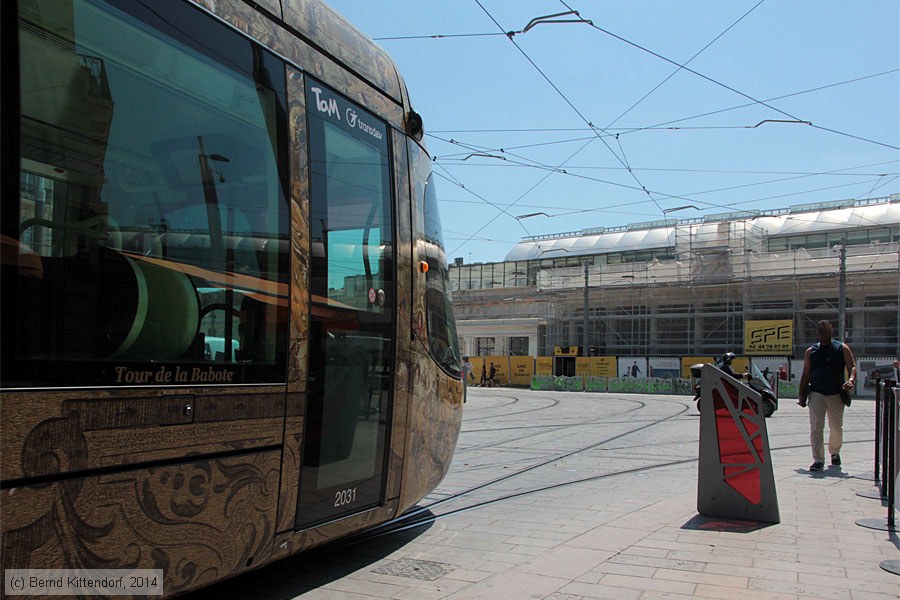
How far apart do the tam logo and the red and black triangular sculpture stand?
3.61 m

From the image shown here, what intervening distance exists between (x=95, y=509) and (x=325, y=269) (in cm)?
182

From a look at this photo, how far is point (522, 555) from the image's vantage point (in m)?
5.21

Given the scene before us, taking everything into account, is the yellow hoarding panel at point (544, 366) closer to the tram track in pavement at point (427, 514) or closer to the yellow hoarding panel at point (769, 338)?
the yellow hoarding panel at point (769, 338)

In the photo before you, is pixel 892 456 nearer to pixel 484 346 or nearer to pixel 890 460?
pixel 890 460

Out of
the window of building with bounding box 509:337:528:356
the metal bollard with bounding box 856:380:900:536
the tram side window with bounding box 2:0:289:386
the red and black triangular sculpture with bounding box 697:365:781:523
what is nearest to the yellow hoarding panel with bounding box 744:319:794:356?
the window of building with bounding box 509:337:528:356

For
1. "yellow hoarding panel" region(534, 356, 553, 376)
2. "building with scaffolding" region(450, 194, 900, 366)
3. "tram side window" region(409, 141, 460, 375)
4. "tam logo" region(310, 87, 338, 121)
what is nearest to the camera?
"tam logo" region(310, 87, 338, 121)

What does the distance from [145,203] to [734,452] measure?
4.89 meters

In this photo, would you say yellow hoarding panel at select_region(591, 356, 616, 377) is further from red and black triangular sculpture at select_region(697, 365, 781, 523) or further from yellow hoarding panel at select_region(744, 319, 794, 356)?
red and black triangular sculpture at select_region(697, 365, 781, 523)

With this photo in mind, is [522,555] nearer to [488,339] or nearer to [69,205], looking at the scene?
[69,205]

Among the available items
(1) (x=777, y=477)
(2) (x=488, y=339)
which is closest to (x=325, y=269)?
(1) (x=777, y=477)

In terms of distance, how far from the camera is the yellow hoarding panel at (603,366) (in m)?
39.0

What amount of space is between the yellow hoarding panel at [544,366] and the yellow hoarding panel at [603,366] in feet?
10.5

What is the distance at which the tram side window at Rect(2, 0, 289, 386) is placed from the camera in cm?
269

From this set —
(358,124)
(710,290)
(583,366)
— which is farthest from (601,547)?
(710,290)
